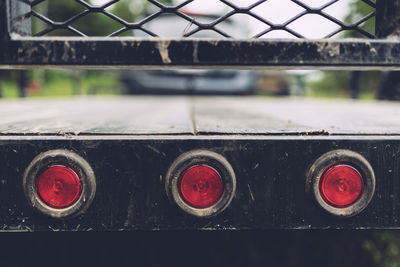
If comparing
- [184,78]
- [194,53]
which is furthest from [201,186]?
[184,78]

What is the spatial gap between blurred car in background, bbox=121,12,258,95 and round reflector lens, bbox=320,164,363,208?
442 centimetres

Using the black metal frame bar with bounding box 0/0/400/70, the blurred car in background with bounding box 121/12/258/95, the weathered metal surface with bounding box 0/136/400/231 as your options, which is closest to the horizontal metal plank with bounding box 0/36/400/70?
the black metal frame bar with bounding box 0/0/400/70

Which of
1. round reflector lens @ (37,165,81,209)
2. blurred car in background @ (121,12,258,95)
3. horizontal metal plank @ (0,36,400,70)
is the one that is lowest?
round reflector lens @ (37,165,81,209)

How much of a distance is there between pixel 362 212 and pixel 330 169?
16cm

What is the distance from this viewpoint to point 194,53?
1033mm

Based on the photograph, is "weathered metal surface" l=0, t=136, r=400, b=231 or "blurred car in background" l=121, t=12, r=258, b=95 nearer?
"weathered metal surface" l=0, t=136, r=400, b=231

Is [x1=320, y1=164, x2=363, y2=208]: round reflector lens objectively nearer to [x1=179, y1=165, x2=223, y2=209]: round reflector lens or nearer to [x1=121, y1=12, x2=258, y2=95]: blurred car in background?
[x1=179, y1=165, x2=223, y2=209]: round reflector lens

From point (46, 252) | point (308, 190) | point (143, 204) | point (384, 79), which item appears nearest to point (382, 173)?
point (308, 190)

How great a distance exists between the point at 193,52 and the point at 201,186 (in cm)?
37

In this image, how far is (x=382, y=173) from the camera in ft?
3.37

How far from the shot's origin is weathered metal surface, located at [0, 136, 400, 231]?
993mm

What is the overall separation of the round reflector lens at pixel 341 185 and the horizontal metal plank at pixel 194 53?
30cm

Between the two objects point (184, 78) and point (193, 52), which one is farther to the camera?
point (184, 78)

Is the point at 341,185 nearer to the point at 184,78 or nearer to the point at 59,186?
the point at 59,186
